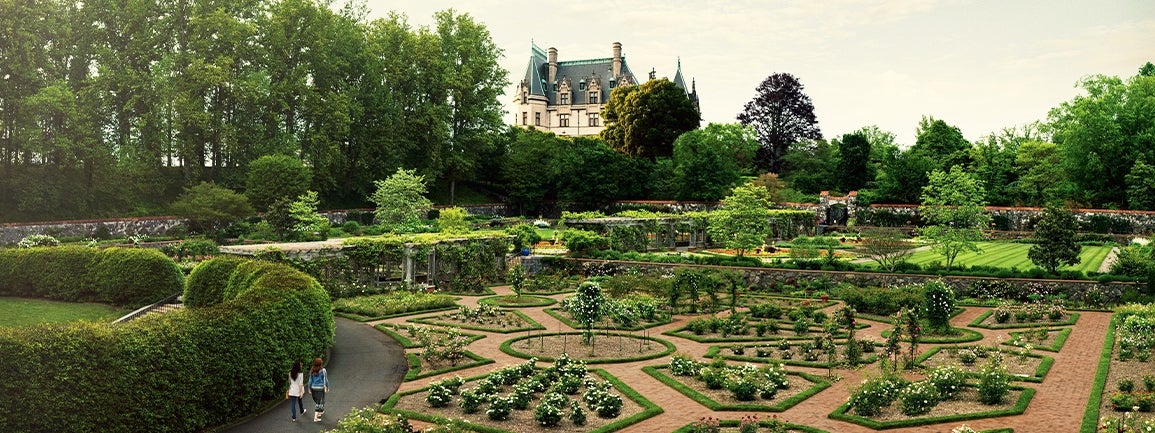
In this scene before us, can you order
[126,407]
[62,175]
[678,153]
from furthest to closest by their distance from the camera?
[678,153] < [62,175] < [126,407]

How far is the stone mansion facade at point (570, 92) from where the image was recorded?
11650cm

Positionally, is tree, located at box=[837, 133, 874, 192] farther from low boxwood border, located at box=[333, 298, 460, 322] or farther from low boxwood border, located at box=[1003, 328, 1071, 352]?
low boxwood border, located at box=[333, 298, 460, 322]

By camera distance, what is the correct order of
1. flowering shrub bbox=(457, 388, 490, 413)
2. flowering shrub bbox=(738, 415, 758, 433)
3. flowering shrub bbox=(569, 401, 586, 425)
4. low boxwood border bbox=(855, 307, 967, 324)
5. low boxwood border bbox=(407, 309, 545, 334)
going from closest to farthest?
flowering shrub bbox=(738, 415, 758, 433)
flowering shrub bbox=(569, 401, 586, 425)
flowering shrub bbox=(457, 388, 490, 413)
low boxwood border bbox=(407, 309, 545, 334)
low boxwood border bbox=(855, 307, 967, 324)

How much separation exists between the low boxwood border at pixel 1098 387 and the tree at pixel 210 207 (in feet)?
142

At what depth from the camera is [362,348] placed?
21750 millimetres

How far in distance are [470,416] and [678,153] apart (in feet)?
206

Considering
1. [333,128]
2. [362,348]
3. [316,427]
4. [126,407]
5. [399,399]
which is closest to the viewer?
[126,407]

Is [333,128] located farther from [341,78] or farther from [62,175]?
[62,175]

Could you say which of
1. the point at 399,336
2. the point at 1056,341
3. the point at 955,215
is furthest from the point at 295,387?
the point at 955,215

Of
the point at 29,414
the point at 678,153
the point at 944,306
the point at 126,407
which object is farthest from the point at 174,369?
the point at 678,153

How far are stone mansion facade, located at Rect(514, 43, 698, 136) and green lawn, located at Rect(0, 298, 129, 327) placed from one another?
91335mm

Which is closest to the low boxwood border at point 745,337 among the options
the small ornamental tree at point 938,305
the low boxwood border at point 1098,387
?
the small ornamental tree at point 938,305

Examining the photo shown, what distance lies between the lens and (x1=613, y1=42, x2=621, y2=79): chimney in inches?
4532

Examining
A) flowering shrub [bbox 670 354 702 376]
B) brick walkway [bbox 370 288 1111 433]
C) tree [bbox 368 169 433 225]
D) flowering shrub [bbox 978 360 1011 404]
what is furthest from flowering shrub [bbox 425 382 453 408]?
tree [bbox 368 169 433 225]
